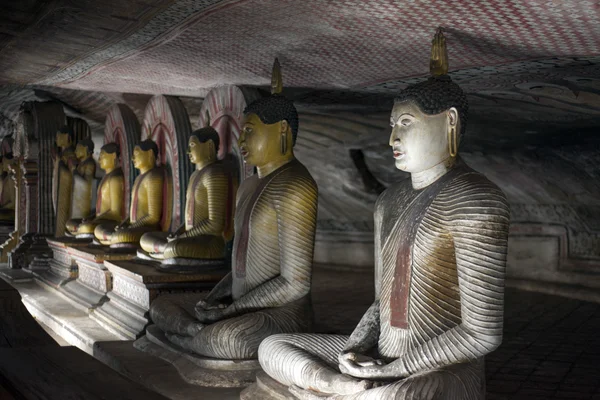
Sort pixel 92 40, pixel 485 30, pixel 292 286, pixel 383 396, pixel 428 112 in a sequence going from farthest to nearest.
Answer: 1. pixel 92 40
2. pixel 292 286
3. pixel 485 30
4. pixel 428 112
5. pixel 383 396

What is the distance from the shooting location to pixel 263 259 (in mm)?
4496

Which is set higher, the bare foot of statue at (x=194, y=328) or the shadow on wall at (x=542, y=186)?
the shadow on wall at (x=542, y=186)

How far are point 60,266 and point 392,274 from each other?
613 centimetres

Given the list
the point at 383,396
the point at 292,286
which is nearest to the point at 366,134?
the point at 292,286

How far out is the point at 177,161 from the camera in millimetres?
6949

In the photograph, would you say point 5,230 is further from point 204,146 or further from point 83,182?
point 204,146

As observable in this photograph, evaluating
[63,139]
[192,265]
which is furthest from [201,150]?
[63,139]

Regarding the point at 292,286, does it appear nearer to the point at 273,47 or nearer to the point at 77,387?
the point at 273,47

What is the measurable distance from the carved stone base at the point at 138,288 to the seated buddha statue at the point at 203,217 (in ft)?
0.48

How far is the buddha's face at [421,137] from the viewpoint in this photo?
3.30 m

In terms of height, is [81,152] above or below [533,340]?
above

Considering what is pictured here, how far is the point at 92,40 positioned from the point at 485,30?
285 cm

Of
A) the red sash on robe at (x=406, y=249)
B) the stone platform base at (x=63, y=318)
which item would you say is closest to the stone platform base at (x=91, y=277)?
the stone platform base at (x=63, y=318)

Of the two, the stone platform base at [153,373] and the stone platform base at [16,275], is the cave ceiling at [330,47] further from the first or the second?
the stone platform base at [16,275]
